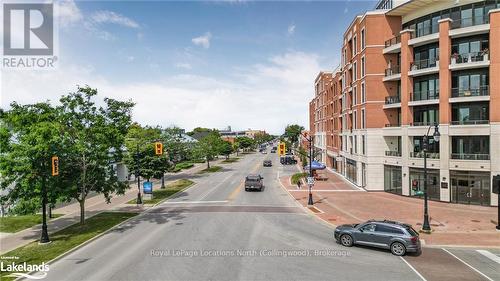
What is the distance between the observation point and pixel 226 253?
17.7m

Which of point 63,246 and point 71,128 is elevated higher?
point 71,128

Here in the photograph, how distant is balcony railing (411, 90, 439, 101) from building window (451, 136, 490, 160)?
450cm

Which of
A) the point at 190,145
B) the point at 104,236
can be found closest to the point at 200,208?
the point at 104,236

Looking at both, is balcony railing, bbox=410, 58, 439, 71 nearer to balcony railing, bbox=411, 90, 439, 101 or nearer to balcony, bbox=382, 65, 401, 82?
balcony, bbox=382, 65, 401, 82

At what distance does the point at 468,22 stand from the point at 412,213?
62.3 ft

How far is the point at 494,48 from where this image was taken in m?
29.1

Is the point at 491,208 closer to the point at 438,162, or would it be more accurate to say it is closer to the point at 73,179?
the point at 438,162

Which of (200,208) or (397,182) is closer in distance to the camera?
(200,208)

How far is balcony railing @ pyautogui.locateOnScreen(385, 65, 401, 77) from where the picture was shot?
1459 inches

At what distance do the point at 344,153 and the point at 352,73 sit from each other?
12317 mm

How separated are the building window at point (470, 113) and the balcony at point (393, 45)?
349 inches

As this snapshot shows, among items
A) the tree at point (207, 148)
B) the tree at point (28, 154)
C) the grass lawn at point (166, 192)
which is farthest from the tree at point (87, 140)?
the tree at point (207, 148)

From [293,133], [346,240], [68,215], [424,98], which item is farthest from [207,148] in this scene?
[293,133]

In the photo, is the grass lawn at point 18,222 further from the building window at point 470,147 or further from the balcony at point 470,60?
the balcony at point 470,60
